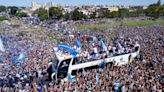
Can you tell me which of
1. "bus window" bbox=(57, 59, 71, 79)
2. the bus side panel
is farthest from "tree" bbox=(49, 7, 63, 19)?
"bus window" bbox=(57, 59, 71, 79)

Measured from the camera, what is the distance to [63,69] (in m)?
19.6

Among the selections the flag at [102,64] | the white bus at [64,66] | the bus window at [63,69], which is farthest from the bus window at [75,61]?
the flag at [102,64]

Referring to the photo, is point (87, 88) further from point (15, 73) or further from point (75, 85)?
point (15, 73)

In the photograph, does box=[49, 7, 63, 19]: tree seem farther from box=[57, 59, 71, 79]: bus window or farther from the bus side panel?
box=[57, 59, 71, 79]: bus window

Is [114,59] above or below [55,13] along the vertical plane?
above

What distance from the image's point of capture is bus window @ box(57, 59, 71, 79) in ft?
63.8

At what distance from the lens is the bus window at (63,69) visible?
19.5m

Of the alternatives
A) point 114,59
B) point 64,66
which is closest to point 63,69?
point 64,66

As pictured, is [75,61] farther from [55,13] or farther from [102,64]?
[55,13]

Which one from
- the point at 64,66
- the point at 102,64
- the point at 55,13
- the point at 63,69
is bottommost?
the point at 55,13

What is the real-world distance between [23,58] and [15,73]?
4365 millimetres

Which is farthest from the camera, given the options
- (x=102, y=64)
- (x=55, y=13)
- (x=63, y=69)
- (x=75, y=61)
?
(x=55, y=13)

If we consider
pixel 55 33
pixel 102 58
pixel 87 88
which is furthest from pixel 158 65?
pixel 55 33

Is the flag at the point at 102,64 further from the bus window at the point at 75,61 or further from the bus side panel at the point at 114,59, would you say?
the bus window at the point at 75,61
